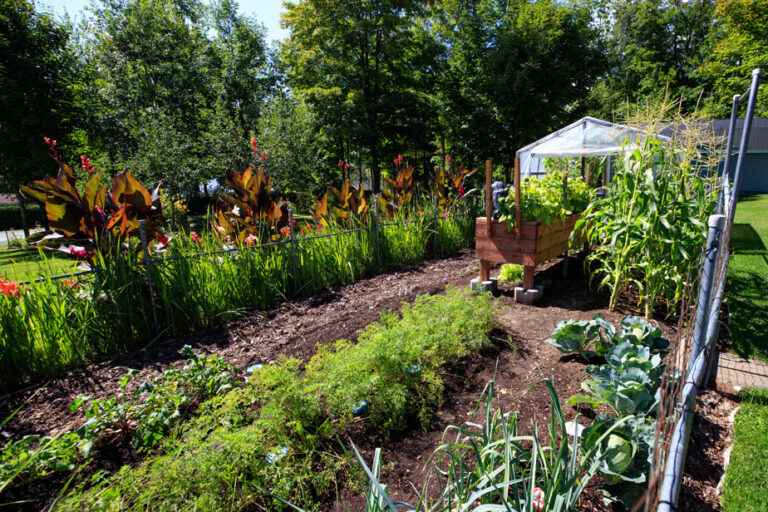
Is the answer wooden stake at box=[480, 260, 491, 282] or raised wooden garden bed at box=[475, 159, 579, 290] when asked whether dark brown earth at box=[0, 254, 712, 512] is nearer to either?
wooden stake at box=[480, 260, 491, 282]

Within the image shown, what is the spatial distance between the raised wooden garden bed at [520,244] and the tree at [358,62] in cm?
1173

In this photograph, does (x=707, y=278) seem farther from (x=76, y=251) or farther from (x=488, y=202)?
(x=76, y=251)

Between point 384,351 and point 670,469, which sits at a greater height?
point 670,469

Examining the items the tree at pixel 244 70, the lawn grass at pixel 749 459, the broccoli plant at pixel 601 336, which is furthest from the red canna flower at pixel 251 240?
the tree at pixel 244 70

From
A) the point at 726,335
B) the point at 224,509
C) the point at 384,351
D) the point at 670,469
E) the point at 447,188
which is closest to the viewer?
the point at 670,469

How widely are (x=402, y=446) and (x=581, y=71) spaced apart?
16.3 metres

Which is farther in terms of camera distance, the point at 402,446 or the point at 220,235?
the point at 220,235

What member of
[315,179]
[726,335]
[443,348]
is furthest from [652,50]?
[443,348]

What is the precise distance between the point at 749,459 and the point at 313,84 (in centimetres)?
1738

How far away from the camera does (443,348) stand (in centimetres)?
273

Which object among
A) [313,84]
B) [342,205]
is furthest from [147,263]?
[313,84]

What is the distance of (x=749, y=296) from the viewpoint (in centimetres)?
434

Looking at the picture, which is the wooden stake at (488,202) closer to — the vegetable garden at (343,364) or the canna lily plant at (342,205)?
the vegetable garden at (343,364)

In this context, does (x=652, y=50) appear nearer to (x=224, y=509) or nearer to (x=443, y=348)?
(x=443, y=348)
